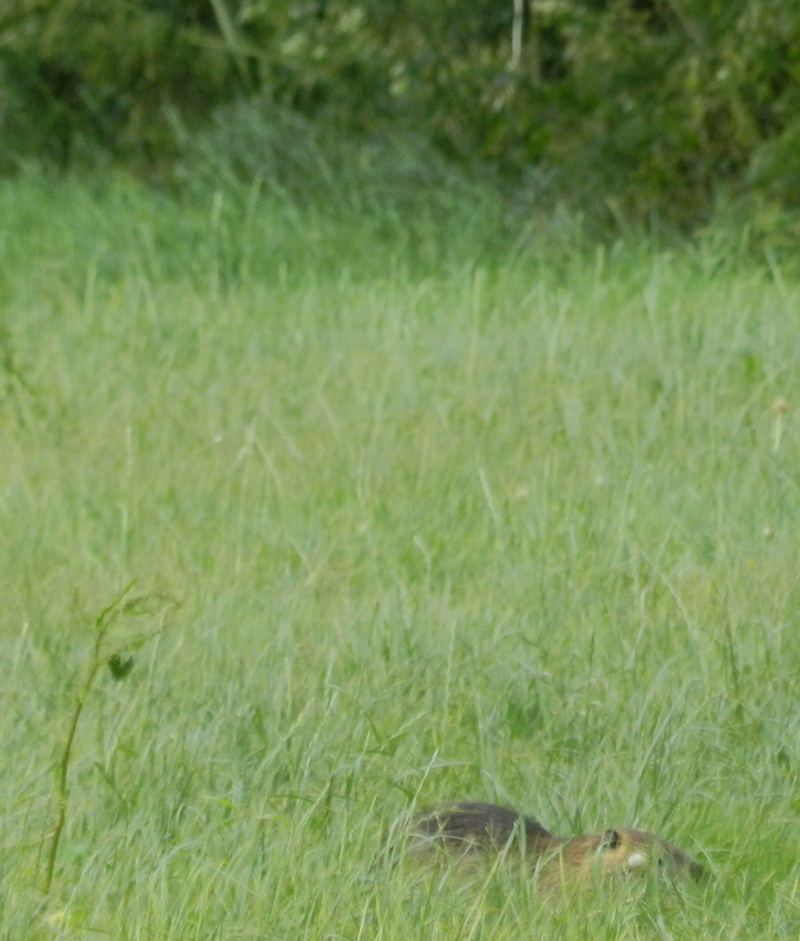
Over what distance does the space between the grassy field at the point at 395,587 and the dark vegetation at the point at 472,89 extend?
1408 mm

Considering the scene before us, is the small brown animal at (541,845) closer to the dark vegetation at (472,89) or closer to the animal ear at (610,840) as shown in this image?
the animal ear at (610,840)

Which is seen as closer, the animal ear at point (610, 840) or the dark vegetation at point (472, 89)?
the animal ear at point (610, 840)

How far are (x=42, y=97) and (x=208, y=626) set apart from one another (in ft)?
32.6

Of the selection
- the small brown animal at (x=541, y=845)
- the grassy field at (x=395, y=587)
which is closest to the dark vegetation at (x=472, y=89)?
the grassy field at (x=395, y=587)

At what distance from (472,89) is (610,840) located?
7.65 meters

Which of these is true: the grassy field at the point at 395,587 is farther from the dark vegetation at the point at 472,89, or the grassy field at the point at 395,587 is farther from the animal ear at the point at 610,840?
the dark vegetation at the point at 472,89

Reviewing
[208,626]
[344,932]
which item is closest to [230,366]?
[208,626]

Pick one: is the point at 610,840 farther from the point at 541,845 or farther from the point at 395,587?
the point at 395,587

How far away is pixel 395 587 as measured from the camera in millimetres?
3877

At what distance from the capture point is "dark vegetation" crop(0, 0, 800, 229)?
8.34 m

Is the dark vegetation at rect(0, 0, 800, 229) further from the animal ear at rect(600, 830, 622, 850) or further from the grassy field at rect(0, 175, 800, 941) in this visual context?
the animal ear at rect(600, 830, 622, 850)

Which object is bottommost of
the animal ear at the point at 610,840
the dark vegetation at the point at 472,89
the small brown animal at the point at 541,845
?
the dark vegetation at the point at 472,89

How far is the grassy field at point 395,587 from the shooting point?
2.59 meters

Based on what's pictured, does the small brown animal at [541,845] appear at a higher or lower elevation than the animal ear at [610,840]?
lower
